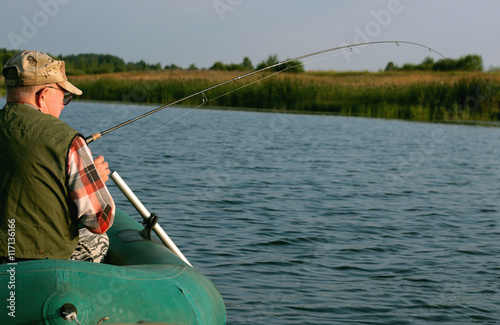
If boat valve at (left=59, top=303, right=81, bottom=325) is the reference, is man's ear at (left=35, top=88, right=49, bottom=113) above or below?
above

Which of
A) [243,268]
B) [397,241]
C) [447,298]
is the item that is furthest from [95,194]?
[397,241]

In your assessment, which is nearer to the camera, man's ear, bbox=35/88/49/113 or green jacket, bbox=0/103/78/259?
green jacket, bbox=0/103/78/259

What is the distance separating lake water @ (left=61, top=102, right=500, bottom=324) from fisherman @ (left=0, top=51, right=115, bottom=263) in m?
1.94

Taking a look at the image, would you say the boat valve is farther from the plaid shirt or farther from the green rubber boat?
the plaid shirt

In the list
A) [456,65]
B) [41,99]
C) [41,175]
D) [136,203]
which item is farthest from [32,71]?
[456,65]

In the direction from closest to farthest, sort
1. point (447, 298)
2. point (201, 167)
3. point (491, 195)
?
point (447, 298) → point (491, 195) → point (201, 167)

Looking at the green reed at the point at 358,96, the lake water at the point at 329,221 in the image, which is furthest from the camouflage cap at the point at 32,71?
the green reed at the point at 358,96

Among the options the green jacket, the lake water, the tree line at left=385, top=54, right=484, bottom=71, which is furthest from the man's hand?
the tree line at left=385, top=54, right=484, bottom=71

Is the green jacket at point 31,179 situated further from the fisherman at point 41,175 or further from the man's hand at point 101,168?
the man's hand at point 101,168

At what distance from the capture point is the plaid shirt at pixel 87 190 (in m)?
2.52

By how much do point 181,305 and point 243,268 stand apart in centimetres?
262

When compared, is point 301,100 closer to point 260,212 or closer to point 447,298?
point 260,212

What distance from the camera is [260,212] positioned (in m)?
7.61

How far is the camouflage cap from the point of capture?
2631mm
